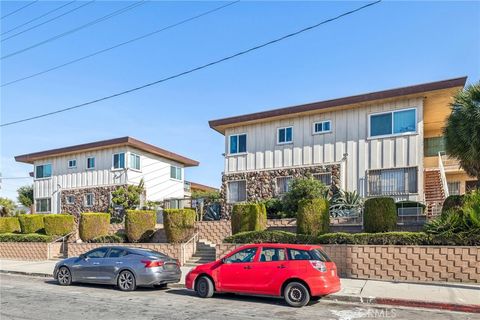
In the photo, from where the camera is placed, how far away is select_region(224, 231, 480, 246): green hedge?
13789mm

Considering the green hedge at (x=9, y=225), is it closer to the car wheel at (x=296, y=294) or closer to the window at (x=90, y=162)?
the window at (x=90, y=162)

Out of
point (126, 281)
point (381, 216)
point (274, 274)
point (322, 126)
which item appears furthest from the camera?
point (322, 126)

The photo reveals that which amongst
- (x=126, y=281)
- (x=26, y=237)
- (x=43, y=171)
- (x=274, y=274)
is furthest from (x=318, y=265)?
(x=43, y=171)

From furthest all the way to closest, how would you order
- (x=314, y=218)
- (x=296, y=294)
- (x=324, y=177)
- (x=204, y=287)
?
1. (x=324, y=177)
2. (x=314, y=218)
3. (x=204, y=287)
4. (x=296, y=294)

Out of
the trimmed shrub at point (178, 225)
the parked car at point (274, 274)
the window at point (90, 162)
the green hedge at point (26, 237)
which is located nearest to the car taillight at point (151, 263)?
the parked car at point (274, 274)

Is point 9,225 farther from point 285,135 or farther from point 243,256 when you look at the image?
point 243,256

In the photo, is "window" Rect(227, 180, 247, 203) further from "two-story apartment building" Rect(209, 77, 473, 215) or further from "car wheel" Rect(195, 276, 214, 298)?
"car wheel" Rect(195, 276, 214, 298)

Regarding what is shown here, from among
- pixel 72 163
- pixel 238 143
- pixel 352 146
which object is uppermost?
pixel 238 143

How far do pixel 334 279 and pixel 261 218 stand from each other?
774 centimetres

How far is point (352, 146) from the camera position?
2228cm

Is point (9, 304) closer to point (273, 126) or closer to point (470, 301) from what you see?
point (470, 301)

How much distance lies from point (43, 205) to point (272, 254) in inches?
1127

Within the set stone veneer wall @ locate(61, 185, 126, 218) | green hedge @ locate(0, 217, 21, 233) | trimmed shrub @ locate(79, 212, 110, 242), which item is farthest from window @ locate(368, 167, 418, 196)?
green hedge @ locate(0, 217, 21, 233)

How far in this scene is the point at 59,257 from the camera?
22.9m
